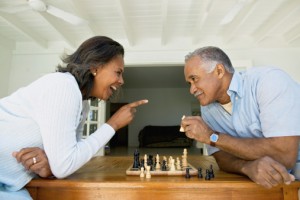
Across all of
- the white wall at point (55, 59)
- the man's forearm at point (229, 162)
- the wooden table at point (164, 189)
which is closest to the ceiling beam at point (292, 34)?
the white wall at point (55, 59)

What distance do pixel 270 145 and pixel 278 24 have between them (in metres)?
3.34

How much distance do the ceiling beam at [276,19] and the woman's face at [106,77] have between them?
9.28 feet

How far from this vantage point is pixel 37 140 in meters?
0.88

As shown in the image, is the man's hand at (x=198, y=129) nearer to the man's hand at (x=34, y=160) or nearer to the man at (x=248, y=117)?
the man at (x=248, y=117)

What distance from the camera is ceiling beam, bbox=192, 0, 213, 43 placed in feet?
9.71

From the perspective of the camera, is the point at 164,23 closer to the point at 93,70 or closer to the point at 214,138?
the point at 93,70

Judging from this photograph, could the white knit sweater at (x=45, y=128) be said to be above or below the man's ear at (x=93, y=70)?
below

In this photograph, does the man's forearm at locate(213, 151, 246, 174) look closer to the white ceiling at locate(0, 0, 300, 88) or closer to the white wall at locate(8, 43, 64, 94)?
the white ceiling at locate(0, 0, 300, 88)

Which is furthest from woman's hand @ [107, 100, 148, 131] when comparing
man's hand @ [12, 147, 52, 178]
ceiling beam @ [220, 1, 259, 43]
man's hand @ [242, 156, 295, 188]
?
ceiling beam @ [220, 1, 259, 43]

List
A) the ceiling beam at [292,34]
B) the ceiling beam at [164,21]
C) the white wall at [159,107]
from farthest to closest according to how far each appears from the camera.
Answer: the white wall at [159,107], the ceiling beam at [292,34], the ceiling beam at [164,21]

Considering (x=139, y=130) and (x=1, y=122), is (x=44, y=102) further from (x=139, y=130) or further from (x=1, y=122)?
(x=139, y=130)

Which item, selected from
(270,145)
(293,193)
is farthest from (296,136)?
(293,193)

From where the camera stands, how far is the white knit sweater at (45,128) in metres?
0.80

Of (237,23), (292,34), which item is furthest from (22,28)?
(292,34)
